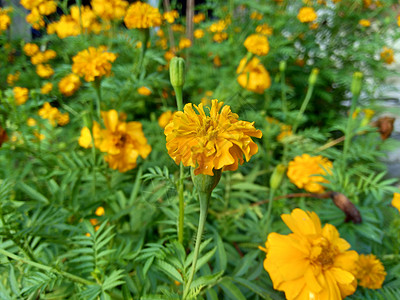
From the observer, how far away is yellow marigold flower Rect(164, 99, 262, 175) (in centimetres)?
39

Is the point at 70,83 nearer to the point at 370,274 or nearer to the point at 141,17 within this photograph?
the point at 141,17

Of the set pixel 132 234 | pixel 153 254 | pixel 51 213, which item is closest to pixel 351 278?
pixel 153 254

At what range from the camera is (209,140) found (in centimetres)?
41

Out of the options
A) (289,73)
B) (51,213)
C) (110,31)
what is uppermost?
(110,31)

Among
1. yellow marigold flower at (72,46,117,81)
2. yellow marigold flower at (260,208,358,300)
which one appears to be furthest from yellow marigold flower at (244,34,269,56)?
yellow marigold flower at (260,208,358,300)

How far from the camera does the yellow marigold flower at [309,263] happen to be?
1.69ft

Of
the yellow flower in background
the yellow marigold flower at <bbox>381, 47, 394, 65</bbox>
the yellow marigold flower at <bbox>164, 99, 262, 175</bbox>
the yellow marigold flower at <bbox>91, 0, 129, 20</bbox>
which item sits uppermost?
the yellow marigold flower at <bbox>91, 0, 129, 20</bbox>

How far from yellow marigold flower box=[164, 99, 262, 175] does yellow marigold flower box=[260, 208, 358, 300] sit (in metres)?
0.26

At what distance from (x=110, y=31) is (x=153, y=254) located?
1.67 m

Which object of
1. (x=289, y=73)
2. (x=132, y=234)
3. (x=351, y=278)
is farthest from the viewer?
(x=289, y=73)

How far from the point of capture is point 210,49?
1787 mm

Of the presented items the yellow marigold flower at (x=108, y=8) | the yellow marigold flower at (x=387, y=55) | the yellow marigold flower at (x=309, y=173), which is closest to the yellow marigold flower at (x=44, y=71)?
the yellow marigold flower at (x=108, y=8)

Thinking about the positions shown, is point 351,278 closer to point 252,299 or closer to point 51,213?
point 252,299

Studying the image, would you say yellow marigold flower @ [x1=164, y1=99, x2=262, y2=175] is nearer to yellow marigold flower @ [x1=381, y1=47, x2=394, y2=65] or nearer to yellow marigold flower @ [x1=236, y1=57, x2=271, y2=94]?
yellow marigold flower @ [x1=236, y1=57, x2=271, y2=94]
